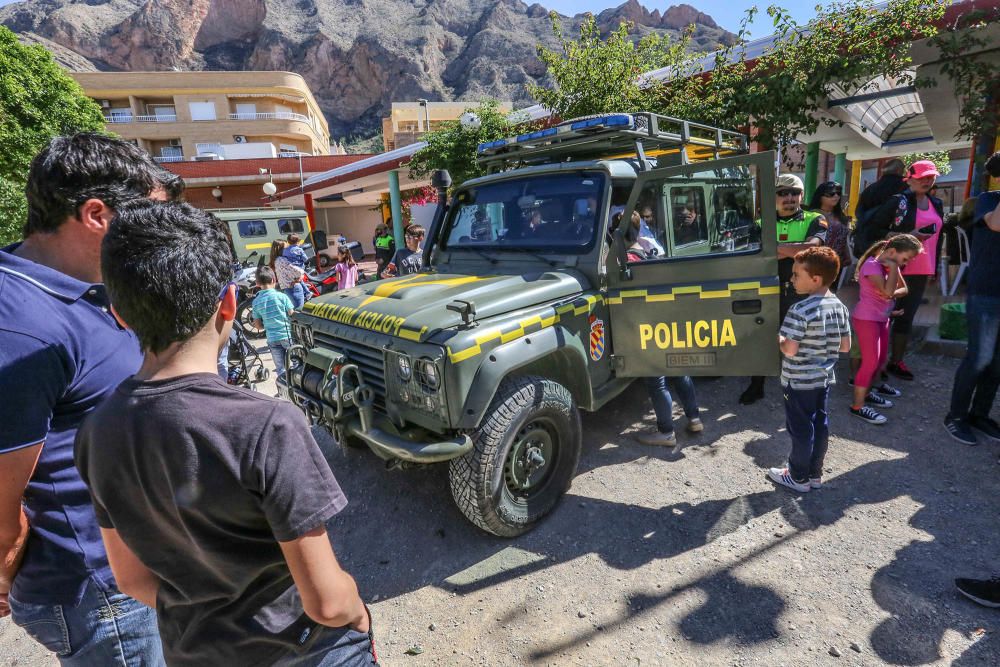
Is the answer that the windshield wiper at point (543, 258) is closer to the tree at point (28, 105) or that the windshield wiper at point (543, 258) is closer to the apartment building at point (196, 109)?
the tree at point (28, 105)

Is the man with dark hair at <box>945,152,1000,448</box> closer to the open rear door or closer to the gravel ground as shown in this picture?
the gravel ground

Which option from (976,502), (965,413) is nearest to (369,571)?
(976,502)

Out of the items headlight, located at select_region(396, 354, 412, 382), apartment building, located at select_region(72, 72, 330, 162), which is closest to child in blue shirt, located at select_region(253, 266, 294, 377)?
headlight, located at select_region(396, 354, 412, 382)

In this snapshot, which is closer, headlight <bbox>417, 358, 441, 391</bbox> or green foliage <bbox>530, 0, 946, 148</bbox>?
headlight <bbox>417, 358, 441, 391</bbox>

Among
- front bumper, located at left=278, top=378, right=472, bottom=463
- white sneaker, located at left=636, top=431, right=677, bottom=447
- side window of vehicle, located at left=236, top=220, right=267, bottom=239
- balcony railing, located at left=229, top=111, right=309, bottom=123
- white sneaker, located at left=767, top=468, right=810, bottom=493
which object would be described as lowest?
white sneaker, located at left=767, top=468, right=810, bottom=493

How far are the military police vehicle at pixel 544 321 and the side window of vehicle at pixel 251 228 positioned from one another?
31.5 ft

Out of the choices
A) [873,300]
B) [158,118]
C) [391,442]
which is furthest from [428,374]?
[158,118]

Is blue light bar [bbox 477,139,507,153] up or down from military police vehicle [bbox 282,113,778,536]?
up

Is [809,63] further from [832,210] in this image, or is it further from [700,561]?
[700,561]

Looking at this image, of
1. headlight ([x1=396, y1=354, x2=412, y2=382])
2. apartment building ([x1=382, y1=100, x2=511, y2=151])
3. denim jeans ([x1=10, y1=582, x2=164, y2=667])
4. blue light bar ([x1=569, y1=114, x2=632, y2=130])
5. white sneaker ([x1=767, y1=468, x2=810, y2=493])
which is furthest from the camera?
apartment building ([x1=382, y1=100, x2=511, y2=151])

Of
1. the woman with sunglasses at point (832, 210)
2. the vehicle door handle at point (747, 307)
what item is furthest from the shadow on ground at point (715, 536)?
the woman with sunglasses at point (832, 210)

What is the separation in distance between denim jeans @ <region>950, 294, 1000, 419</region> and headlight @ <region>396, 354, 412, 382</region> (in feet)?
12.5

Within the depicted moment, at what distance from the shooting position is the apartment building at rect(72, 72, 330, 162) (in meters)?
35.9

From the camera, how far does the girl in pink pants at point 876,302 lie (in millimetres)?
3998
